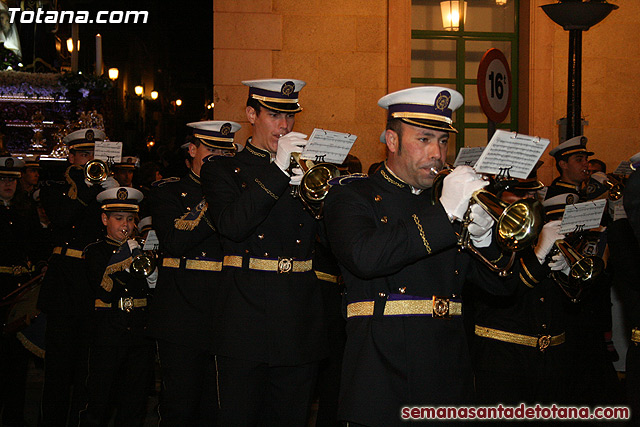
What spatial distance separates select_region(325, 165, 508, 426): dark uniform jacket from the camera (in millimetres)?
3678

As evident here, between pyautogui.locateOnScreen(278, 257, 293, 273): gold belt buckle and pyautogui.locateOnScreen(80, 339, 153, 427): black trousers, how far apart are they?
2551 mm

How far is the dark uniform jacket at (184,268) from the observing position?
5852 millimetres

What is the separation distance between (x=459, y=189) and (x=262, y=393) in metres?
2.04

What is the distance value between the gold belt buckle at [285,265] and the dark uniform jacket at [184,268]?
0.89 metres

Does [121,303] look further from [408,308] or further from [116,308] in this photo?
[408,308]

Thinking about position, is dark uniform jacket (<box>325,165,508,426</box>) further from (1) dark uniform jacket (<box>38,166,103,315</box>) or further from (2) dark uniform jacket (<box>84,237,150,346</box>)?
(1) dark uniform jacket (<box>38,166,103,315</box>)

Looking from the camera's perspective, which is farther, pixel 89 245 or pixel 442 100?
pixel 89 245

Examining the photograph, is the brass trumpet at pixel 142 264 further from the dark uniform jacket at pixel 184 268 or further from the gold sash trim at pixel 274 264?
the gold sash trim at pixel 274 264

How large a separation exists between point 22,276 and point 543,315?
5.39 meters

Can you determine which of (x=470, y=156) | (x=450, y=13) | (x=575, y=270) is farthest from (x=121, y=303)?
(x=450, y=13)

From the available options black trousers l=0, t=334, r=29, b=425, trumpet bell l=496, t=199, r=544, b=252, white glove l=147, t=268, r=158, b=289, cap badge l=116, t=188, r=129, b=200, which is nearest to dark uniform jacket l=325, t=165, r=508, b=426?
trumpet bell l=496, t=199, r=544, b=252

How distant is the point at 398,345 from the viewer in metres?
3.85

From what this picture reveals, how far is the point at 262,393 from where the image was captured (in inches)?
194

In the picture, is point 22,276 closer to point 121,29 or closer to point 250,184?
point 250,184
